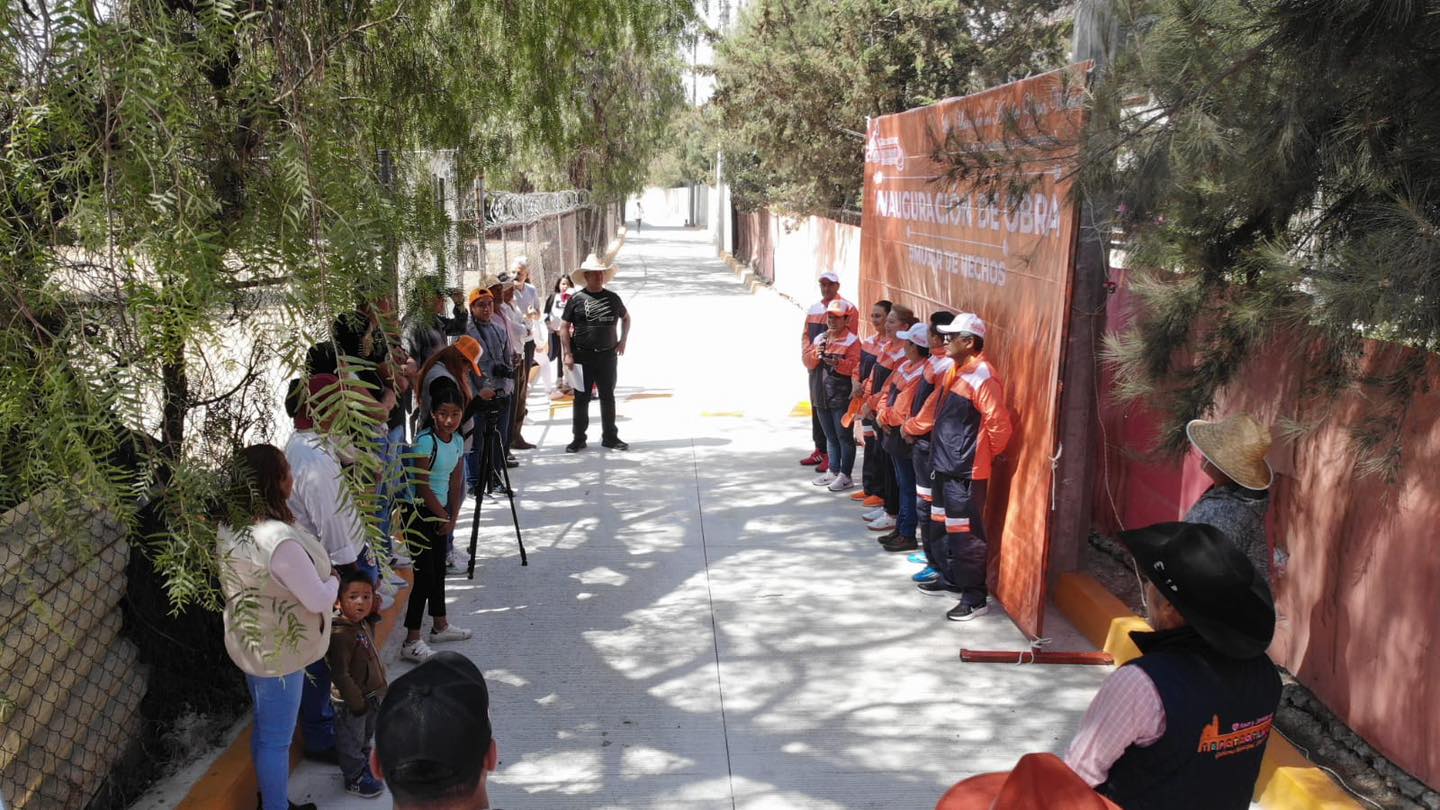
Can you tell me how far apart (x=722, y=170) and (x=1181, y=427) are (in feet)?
106

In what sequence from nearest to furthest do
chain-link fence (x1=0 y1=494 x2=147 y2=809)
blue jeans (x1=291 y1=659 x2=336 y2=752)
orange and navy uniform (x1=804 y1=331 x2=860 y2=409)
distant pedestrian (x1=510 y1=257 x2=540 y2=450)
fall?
chain-link fence (x1=0 y1=494 x2=147 y2=809) < blue jeans (x1=291 y1=659 x2=336 y2=752) < orange and navy uniform (x1=804 y1=331 x2=860 y2=409) < distant pedestrian (x1=510 y1=257 x2=540 y2=450)

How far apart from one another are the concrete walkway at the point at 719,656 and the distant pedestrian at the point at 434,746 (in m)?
2.61

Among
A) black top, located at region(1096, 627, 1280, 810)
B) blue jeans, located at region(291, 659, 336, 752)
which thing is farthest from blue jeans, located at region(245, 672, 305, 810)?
black top, located at region(1096, 627, 1280, 810)

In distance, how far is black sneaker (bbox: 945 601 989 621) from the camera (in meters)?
6.70

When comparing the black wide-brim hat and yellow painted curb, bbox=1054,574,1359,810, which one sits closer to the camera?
the black wide-brim hat

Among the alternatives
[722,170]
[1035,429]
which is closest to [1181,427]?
[1035,429]

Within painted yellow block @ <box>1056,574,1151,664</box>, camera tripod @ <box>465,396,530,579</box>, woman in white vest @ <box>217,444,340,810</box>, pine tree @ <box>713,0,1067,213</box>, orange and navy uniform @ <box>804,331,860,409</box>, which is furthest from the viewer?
pine tree @ <box>713,0,1067,213</box>

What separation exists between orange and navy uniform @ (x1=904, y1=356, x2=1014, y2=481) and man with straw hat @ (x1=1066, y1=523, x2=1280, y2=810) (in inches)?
148

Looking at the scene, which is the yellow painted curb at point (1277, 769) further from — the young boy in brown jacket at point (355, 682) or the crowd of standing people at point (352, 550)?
the young boy in brown jacket at point (355, 682)

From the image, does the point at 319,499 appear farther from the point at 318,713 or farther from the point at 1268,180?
the point at 1268,180

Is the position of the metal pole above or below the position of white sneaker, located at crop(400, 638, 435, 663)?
above

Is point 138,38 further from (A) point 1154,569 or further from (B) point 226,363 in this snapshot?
(A) point 1154,569

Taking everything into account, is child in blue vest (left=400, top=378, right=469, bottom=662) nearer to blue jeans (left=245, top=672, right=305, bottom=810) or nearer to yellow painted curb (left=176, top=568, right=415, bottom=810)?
yellow painted curb (left=176, top=568, right=415, bottom=810)

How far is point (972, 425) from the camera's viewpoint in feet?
21.5
